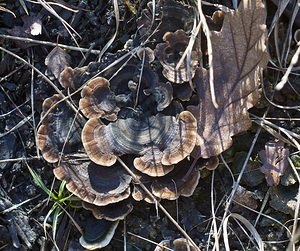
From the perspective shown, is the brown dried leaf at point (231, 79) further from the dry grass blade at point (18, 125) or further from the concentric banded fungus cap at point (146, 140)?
the dry grass blade at point (18, 125)

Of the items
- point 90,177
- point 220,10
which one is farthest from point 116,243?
point 220,10

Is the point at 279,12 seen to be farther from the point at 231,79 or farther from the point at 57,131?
the point at 57,131

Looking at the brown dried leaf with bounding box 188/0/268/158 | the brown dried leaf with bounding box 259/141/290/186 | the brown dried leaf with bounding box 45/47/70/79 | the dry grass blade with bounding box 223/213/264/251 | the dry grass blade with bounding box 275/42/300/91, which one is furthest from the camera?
the brown dried leaf with bounding box 45/47/70/79

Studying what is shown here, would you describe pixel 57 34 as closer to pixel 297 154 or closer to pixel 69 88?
pixel 69 88

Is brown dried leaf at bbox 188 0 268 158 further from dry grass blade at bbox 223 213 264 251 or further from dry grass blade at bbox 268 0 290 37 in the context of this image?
dry grass blade at bbox 223 213 264 251

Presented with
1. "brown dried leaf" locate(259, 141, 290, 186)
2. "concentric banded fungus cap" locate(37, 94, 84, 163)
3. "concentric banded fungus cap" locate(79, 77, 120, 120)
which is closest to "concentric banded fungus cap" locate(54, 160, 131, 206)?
"concentric banded fungus cap" locate(37, 94, 84, 163)

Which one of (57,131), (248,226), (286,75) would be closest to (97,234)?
(57,131)
